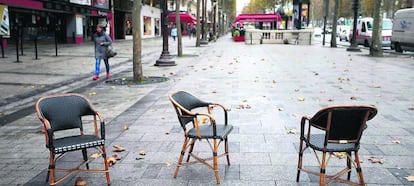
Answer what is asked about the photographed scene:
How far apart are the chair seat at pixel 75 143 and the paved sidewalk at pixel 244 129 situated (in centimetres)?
47

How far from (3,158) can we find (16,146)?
1.72ft

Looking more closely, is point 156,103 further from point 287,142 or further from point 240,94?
point 287,142

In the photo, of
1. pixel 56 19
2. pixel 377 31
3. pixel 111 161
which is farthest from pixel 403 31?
pixel 56 19

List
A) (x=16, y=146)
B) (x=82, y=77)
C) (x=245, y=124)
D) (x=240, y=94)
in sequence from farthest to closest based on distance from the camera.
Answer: (x=82, y=77) < (x=240, y=94) < (x=245, y=124) < (x=16, y=146)

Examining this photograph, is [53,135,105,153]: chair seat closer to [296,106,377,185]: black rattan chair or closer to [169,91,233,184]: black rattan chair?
[169,91,233,184]: black rattan chair

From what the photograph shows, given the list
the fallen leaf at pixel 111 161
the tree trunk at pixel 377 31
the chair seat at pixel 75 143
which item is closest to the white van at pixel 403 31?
the tree trunk at pixel 377 31

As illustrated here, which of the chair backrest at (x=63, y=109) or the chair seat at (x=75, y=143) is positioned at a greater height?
the chair backrest at (x=63, y=109)

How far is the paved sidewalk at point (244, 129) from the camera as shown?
452 centimetres

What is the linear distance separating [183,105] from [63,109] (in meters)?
1.25

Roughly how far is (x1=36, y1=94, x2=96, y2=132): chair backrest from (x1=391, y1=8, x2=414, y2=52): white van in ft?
74.2

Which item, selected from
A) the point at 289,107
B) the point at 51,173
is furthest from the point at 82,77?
the point at 51,173

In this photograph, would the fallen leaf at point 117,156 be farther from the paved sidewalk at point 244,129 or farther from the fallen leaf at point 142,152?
the fallen leaf at point 142,152

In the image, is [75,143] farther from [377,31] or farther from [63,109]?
[377,31]

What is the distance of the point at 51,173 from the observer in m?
3.99
